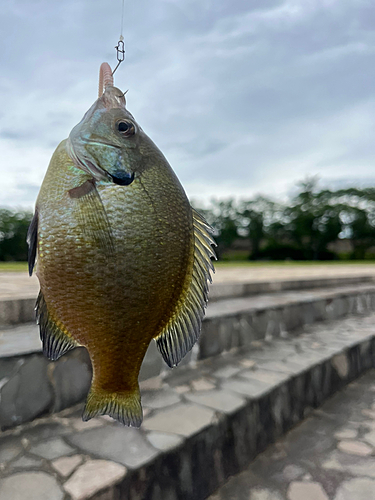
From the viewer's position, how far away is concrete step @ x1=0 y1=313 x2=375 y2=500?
1.66 m

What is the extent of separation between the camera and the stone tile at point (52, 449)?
1.85 m

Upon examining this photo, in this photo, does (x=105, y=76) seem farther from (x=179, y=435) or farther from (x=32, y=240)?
(x=179, y=435)

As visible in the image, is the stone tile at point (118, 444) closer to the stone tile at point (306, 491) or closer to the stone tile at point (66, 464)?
the stone tile at point (66, 464)

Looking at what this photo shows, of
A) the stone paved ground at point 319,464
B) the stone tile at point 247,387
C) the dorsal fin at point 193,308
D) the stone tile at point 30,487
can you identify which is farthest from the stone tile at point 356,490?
the dorsal fin at point 193,308

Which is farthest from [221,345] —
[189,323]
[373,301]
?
[373,301]

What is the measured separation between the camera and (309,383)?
3340 mm

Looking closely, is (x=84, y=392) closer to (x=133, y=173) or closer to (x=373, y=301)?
(x=133, y=173)

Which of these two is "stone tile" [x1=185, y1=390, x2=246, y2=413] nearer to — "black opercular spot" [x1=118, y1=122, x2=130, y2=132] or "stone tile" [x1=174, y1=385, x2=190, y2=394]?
"stone tile" [x1=174, y1=385, x2=190, y2=394]

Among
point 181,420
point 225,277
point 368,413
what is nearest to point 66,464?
point 181,420

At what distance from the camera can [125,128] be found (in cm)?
79

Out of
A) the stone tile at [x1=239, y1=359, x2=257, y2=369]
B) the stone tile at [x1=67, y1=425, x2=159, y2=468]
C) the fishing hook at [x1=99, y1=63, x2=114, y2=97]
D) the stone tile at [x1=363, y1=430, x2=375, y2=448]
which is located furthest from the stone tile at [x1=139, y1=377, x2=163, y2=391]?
the fishing hook at [x1=99, y1=63, x2=114, y2=97]

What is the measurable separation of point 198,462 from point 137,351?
5.39 feet

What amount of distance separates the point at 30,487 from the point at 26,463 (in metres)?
0.20

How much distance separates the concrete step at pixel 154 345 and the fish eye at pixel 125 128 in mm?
1706
